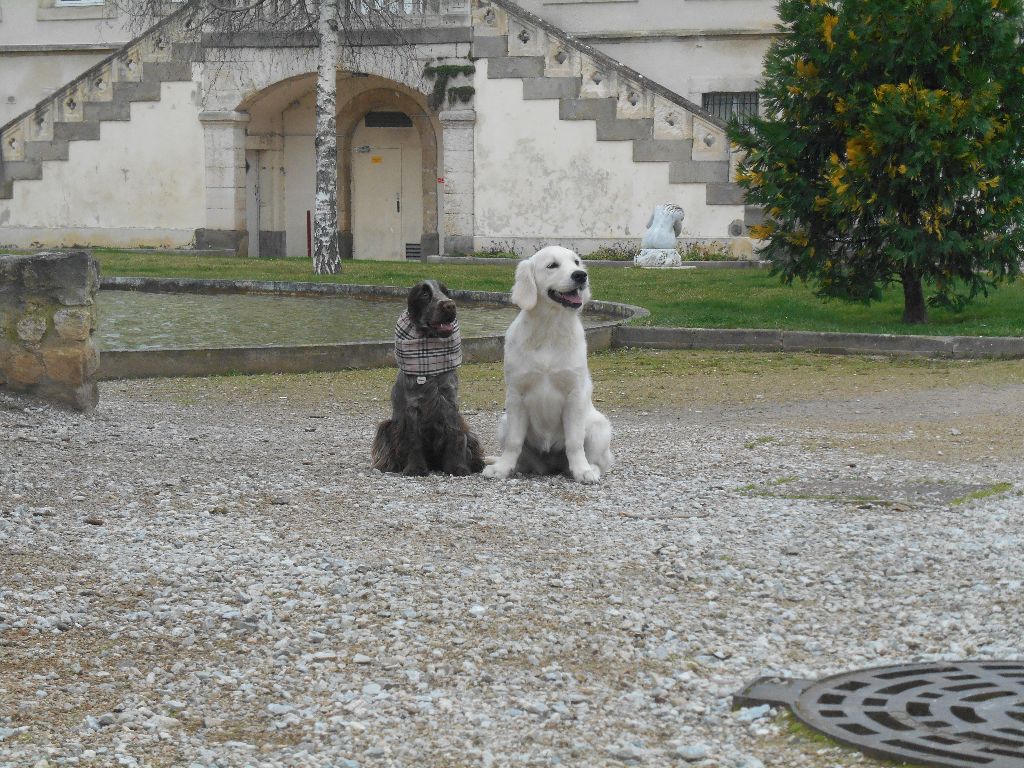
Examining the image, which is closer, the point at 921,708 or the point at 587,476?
the point at 921,708

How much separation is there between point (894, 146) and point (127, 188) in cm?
2037

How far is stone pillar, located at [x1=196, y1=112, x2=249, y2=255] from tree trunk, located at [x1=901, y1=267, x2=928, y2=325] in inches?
712

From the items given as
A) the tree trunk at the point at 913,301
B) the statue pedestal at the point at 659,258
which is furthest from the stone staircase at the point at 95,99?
the tree trunk at the point at 913,301

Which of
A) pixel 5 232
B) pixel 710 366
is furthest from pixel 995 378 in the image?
pixel 5 232

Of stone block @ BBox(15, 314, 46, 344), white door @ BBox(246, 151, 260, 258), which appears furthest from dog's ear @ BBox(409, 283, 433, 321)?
white door @ BBox(246, 151, 260, 258)

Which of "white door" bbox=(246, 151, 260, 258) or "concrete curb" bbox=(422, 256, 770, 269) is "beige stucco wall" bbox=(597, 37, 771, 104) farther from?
"white door" bbox=(246, 151, 260, 258)

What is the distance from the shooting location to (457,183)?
102ft

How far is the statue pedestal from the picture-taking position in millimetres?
26594

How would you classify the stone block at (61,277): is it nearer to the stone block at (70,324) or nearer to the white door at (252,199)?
the stone block at (70,324)

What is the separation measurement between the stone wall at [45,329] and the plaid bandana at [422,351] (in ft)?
10.2

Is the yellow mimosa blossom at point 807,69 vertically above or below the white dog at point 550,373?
above

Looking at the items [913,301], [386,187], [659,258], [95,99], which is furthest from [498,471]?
[386,187]

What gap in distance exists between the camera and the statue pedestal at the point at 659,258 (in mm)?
26594

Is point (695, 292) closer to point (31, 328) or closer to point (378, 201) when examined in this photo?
point (31, 328)
